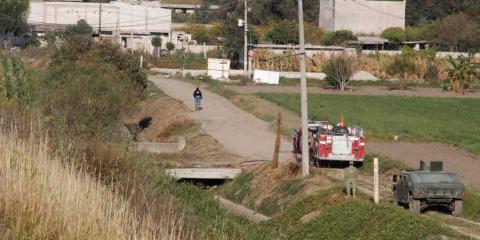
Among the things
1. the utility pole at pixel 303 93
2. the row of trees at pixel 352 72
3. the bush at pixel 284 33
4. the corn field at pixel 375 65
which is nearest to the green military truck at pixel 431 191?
the utility pole at pixel 303 93

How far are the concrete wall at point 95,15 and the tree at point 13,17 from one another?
26.7ft

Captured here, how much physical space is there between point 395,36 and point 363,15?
4.64 meters

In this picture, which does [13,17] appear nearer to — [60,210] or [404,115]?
[404,115]

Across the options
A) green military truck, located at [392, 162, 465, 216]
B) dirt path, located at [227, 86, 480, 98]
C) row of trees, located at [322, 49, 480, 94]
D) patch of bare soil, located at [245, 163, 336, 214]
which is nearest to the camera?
green military truck, located at [392, 162, 465, 216]

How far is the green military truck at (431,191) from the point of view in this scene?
76.4 ft

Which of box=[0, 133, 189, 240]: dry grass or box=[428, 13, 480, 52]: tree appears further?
box=[428, 13, 480, 52]: tree

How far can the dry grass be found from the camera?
1266 cm

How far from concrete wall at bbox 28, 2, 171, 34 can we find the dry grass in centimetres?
10054

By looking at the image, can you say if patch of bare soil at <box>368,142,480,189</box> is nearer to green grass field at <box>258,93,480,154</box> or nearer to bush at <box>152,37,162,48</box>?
green grass field at <box>258,93,480,154</box>

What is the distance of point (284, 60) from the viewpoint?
93.6 metres

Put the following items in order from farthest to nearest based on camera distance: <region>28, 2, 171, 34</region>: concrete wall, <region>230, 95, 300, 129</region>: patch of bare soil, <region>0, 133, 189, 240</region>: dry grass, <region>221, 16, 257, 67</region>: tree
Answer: <region>28, 2, 171, 34</region>: concrete wall → <region>221, 16, 257, 67</region>: tree → <region>230, 95, 300, 129</region>: patch of bare soil → <region>0, 133, 189, 240</region>: dry grass

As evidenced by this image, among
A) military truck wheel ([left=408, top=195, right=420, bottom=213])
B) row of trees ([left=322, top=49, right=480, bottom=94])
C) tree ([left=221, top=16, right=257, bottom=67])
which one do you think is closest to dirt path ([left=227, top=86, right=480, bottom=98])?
row of trees ([left=322, top=49, right=480, bottom=94])

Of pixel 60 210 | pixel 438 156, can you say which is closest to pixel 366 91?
pixel 438 156

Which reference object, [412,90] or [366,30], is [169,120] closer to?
[412,90]
